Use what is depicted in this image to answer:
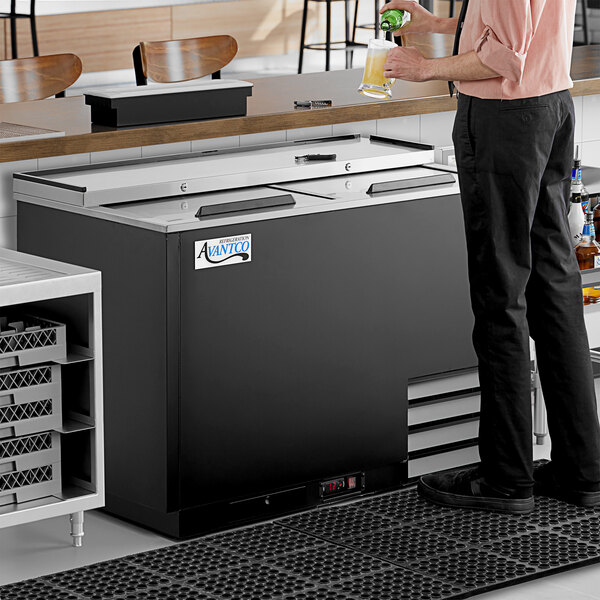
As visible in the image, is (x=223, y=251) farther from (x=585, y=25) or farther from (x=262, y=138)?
(x=585, y=25)

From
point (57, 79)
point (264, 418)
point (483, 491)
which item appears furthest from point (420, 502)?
point (57, 79)

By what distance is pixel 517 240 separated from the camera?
10.2ft

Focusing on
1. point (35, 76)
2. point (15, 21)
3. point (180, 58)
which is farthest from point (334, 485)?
point (15, 21)

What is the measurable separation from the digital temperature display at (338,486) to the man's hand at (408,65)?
3.30ft

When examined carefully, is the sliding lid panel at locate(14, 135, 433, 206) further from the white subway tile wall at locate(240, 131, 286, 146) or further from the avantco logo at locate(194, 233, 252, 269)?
the avantco logo at locate(194, 233, 252, 269)

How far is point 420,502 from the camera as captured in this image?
132 inches

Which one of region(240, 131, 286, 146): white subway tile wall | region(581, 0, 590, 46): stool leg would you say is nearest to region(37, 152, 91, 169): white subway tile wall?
region(240, 131, 286, 146): white subway tile wall

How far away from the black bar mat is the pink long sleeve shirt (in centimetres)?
100

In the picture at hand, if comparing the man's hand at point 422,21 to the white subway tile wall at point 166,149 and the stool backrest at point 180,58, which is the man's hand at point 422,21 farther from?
the stool backrest at point 180,58

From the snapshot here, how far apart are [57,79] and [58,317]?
165 centimetres

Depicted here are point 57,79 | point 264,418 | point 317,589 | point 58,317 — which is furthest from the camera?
point 57,79

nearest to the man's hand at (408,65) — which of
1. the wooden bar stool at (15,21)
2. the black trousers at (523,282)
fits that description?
the black trousers at (523,282)

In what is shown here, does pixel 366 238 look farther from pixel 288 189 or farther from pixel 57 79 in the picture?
pixel 57 79

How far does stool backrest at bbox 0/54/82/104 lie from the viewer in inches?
168
